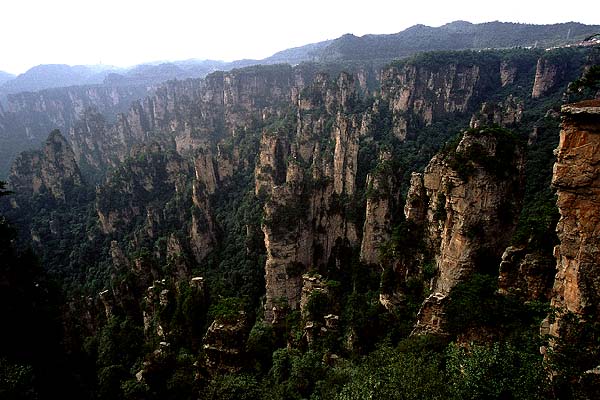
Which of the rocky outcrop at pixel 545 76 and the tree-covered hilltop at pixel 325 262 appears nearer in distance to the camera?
the tree-covered hilltop at pixel 325 262

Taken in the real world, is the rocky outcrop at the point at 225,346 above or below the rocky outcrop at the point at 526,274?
below

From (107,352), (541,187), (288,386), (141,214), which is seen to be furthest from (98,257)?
(541,187)

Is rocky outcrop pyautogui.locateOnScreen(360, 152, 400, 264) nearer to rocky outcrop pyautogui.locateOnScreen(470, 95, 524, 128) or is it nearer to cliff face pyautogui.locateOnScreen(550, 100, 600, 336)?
cliff face pyautogui.locateOnScreen(550, 100, 600, 336)

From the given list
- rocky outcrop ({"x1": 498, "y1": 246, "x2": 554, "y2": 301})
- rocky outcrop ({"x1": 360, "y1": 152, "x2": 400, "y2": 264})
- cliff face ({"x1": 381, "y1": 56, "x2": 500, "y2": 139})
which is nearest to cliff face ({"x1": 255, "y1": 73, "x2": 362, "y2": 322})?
rocky outcrop ({"x1": 360, "y1": 152, "x2": 400, "y2": 264})

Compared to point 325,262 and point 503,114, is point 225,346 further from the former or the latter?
point 503,114

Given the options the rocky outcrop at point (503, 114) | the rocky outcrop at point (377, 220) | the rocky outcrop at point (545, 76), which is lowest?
the rocky outcrop at point (377, 220)

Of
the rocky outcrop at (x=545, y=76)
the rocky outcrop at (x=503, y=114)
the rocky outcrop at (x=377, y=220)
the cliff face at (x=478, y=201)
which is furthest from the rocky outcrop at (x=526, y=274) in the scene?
the rocky outcrop at (x=545, y=76)

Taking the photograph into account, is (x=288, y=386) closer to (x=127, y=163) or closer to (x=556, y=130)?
(x=556, y=130)

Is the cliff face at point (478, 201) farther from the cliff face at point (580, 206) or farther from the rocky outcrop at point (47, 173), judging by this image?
the rocky outcrop at point (47, 173)
